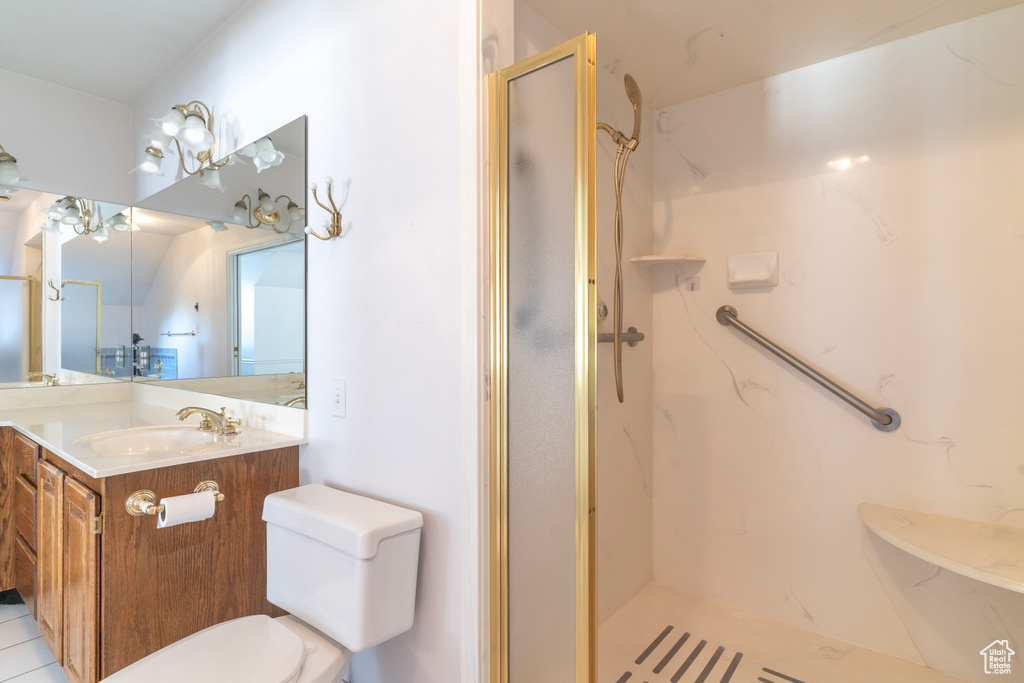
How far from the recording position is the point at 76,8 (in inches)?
79.4

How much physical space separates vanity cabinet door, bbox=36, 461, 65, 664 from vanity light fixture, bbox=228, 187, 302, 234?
3.44ft

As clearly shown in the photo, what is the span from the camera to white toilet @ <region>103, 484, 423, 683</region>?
116 centimetres

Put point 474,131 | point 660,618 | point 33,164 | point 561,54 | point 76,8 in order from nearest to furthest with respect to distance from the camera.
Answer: point 561,54
point 474,131
point 76,8
point 660,618
point 33,164

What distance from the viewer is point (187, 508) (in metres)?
1.41

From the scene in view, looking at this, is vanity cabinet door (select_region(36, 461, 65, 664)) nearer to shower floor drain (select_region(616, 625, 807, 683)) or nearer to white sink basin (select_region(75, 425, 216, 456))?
white sink basin (select_region(75, 425, 216, 456))

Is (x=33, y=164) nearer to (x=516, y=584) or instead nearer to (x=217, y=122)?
(x=217, y=122)

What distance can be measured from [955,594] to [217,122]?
339 cm

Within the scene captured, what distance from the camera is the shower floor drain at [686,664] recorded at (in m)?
1.77

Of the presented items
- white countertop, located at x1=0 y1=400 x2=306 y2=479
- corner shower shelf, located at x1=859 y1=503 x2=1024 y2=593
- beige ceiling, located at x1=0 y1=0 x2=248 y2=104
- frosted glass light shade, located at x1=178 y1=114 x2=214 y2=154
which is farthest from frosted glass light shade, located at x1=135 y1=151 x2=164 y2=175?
corner shower shelf, located at x1=859 y1=503 x2=1024 y2=593

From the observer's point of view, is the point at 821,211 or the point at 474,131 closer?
the point at 474,131

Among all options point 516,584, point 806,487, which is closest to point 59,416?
point 516,584

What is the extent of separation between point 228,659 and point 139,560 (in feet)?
1.58

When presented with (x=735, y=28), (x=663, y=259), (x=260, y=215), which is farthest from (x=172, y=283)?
(x=735, y=28)

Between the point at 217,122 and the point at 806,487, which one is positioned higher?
the point at 217,122
